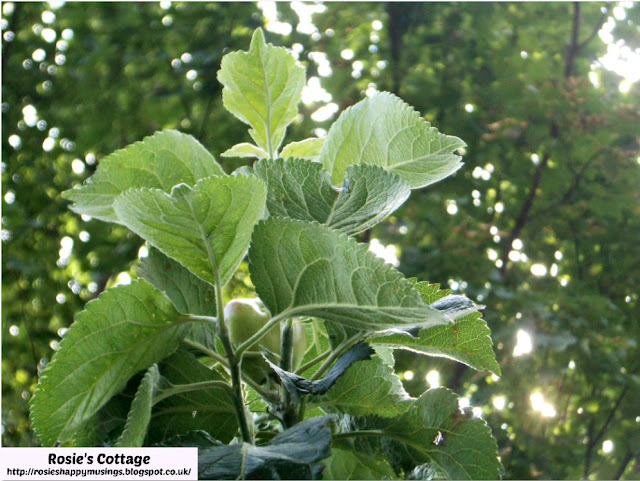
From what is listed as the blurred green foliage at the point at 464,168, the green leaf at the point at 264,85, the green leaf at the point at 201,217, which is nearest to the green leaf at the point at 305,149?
the green leaf at the point at 264,85

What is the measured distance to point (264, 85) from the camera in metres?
0.41

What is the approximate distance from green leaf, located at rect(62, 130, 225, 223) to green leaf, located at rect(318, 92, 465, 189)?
0.23 feet

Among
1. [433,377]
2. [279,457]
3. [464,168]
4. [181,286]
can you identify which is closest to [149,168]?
[181,286]

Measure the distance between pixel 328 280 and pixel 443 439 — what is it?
116mm

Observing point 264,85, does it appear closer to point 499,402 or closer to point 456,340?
point 456,340

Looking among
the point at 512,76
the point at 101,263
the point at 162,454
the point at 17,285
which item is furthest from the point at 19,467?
the point at 17,285

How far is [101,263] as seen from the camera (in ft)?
6.39

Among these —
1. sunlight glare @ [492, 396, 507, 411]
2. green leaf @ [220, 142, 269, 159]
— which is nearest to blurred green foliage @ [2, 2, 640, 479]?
sunlight glare @ [492, 396, 507, 411]

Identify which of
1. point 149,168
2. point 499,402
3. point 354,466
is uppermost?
point 149,168

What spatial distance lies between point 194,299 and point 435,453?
0.48 ft

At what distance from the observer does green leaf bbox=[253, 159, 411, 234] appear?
324 mm

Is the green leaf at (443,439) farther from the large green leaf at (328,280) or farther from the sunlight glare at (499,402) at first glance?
the sunlight glare at (499,402)

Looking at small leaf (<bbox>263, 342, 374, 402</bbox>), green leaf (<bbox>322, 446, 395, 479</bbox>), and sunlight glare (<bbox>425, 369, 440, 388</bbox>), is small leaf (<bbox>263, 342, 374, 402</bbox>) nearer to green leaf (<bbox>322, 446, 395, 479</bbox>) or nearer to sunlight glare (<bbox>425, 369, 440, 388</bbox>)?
green leaf (<bbox>322, 446, 395, 479</bbox>)

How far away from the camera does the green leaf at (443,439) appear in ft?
1.16
